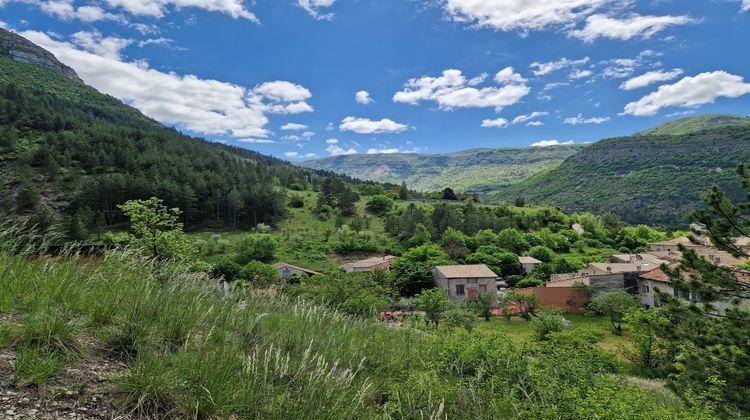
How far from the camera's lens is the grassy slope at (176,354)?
2.69m

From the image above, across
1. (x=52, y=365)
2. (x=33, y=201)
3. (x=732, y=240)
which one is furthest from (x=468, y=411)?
(x=33, y=201)

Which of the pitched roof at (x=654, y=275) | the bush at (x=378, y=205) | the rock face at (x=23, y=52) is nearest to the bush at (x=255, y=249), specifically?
the bush at (x=378, y=205)

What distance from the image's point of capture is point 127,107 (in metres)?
196

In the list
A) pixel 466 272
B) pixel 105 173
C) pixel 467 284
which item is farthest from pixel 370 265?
pixel 105 173

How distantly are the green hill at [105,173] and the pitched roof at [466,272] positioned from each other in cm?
4898

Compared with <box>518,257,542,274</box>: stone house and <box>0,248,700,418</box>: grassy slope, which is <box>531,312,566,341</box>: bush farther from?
<box>518,257,542,274</box>: stone house

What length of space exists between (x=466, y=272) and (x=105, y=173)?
87.1m

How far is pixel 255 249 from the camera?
2474 inches

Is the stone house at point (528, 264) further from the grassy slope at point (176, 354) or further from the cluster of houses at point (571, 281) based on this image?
the grassy slope at point (176, 354)

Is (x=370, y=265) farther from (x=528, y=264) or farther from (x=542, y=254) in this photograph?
(x=542, y=254)

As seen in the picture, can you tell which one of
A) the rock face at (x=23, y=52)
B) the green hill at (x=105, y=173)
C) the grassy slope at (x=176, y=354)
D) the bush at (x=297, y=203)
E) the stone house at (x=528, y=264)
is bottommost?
the stone house at (x=528, y=264)

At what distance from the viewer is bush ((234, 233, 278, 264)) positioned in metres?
62.3

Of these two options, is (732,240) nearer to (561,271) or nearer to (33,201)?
(561,271)

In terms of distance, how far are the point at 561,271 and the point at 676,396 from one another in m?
54.8
